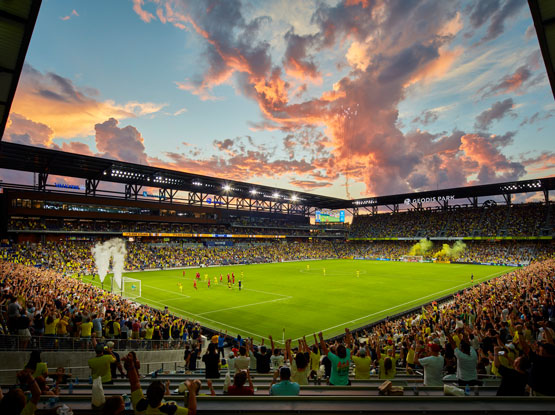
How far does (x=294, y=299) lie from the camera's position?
29.4 m

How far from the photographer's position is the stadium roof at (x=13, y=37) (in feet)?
25.1

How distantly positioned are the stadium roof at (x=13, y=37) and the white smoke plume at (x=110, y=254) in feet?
126

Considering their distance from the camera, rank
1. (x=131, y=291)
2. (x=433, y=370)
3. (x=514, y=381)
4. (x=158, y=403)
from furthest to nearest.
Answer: (x=131, y=291) → (x=433, y=370) → (x=514, y=381) → (x=158, y=403)

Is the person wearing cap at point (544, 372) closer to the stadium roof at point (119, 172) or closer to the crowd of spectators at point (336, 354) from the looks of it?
the crowd of spectators at point (336, 354)

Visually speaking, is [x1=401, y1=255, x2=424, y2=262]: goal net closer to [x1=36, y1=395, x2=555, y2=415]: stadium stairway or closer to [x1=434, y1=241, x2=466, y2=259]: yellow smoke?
[x1=434, y1=241, x2=466, y2=259]: yellow smoke

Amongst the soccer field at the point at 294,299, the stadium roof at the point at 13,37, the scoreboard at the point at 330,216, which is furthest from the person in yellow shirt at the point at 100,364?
the scoreboard at the point at 330,216

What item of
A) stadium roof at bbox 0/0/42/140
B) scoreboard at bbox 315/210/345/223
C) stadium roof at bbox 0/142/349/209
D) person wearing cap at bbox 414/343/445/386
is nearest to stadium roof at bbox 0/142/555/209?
stadium roof at bbox 0/142/349/209

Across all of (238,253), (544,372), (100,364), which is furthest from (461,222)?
(100,364)

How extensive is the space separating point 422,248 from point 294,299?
56906 mm

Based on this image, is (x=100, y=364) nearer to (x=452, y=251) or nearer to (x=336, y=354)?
(x=336, y=354)

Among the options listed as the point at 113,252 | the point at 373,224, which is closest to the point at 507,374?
the point at 113,252

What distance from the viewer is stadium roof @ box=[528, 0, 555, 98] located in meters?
7.53

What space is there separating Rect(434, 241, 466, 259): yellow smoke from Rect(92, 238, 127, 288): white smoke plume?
64540 millimetres

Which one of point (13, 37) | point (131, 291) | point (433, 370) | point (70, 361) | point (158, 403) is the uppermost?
point (13, 37)
